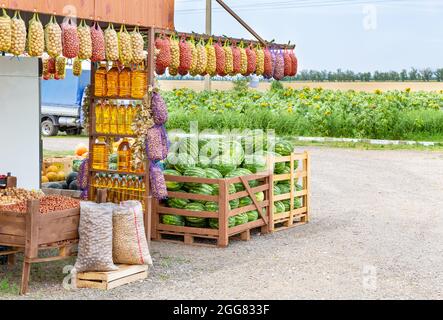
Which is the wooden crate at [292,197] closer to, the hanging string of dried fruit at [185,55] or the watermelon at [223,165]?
the watermelon at [223,165]

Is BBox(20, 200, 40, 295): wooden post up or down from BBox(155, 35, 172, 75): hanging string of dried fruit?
down

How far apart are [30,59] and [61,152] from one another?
11.2m

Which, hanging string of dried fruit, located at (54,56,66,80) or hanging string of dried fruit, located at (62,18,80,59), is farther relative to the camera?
hanging string of dried fruit, located at (54,56,66,80)

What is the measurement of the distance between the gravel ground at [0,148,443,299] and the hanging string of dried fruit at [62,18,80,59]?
230cm

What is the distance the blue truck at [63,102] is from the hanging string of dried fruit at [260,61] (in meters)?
A: 17.1

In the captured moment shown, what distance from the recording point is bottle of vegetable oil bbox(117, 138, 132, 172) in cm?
986

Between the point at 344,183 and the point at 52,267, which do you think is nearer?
the point at 52,267

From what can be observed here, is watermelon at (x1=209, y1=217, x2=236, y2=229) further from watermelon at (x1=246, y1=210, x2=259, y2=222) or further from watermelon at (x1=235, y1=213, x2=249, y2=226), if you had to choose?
watermelon at (x1=246, y1=210, x2=259, y2=222)

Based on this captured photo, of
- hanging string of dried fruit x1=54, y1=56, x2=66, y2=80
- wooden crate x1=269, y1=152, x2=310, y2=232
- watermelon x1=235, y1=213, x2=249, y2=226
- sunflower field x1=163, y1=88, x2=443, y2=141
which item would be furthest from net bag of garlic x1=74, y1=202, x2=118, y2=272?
sunflower field x1=163, y1=88, x2=443, y2=141

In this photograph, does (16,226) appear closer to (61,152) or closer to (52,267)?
(52,267)

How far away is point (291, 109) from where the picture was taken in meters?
28.7

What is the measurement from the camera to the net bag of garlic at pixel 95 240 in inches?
305

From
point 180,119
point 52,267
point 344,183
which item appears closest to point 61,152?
point 180,119
